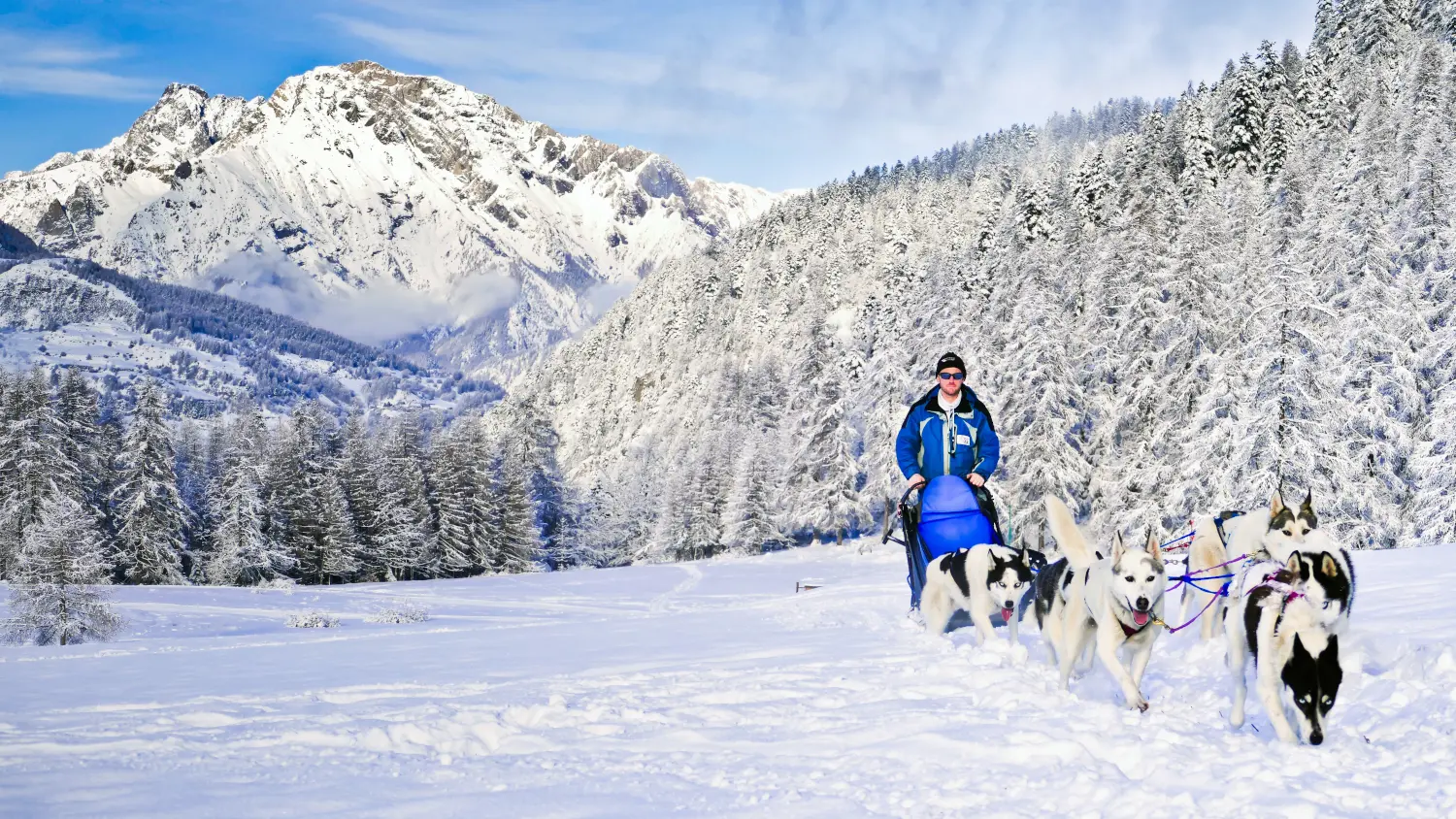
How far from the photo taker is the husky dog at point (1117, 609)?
5.86 m

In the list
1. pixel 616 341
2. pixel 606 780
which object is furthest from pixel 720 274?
pixel 606 780

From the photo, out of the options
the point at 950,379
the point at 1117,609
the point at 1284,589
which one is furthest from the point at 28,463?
the point at 1284,589

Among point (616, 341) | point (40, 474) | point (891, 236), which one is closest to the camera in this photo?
point (40, 474)

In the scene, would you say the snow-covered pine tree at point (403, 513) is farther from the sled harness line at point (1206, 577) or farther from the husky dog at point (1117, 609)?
the husky dog at point (1117, 609)

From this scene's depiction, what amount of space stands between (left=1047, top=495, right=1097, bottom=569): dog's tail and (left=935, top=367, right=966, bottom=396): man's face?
275 cm

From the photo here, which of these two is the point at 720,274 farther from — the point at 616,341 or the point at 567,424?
the point at 567,424

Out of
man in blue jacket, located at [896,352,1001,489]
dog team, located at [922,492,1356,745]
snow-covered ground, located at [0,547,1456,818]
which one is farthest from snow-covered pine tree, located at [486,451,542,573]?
dog team, located at [922,492,1356,745]

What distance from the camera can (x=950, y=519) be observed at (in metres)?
9.62

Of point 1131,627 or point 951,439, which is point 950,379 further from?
point 1131,627

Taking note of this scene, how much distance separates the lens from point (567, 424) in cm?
15262

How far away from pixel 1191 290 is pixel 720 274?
387 ft

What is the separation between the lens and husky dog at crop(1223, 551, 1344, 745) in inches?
192

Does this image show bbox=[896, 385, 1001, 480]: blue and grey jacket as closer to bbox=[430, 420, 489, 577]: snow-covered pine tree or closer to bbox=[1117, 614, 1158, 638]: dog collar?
bbox=[1117, 614, 1158, 638]: dog collar

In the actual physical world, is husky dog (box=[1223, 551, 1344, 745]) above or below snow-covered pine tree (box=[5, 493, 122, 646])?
above
